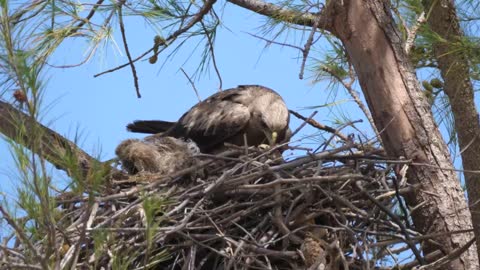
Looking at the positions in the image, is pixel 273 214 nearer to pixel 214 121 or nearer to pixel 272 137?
pixel 272 137

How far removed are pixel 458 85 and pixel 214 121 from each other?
8.06 feet

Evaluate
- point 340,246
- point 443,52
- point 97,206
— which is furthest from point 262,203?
point 443,52

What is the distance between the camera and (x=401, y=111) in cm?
559

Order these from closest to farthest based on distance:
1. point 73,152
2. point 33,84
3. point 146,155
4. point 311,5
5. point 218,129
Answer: point 33,84 → point 73,152 → point 311,5 → point 146,155 → point 218,129

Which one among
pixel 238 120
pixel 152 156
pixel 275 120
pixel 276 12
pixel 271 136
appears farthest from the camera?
pixel 238 120

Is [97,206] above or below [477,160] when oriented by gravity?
above

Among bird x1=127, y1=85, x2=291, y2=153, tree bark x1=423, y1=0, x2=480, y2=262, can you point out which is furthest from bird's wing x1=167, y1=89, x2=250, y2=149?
tree bark x1=423, y1=0, x2=480, y2=262

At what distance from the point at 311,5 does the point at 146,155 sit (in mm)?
1602

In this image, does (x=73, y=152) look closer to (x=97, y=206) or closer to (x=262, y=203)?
(x=97, y=206)

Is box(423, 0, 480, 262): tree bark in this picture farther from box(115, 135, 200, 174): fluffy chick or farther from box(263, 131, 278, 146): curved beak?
box(115, 135, 200, 174): fluffy chick

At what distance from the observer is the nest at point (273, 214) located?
525 cm

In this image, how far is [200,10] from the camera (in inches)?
241

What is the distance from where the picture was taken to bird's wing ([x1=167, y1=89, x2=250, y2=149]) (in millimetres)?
7441

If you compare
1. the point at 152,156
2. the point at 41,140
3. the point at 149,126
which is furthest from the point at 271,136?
the point at 41,140
